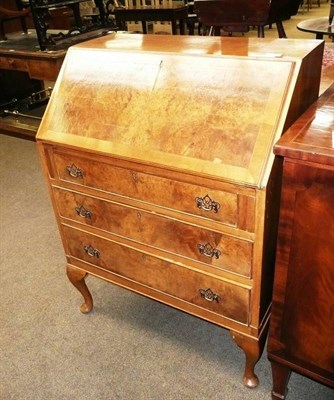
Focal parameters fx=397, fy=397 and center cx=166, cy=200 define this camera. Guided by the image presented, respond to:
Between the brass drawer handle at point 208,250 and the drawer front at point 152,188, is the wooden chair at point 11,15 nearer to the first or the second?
the drawer front at point 152,188

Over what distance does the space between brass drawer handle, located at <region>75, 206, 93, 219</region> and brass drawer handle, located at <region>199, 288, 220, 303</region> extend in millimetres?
509

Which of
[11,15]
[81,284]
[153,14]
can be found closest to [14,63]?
[11,15]

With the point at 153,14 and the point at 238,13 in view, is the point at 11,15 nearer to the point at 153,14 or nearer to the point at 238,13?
the point at 153,14

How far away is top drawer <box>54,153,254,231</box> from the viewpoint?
114cm

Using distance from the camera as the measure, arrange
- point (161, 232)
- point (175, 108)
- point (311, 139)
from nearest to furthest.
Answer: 1. point (311, 139)
2. point (175, 108)
3. point (161, 232)

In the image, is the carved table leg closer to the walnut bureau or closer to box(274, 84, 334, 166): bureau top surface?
the walnut bureau

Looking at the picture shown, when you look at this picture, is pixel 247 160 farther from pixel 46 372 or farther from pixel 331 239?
pixel 46 372

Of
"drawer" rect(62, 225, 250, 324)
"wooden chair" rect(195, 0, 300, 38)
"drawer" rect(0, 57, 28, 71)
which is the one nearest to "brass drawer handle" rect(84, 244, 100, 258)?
"drawer" rect(62, 225, 250, 324)

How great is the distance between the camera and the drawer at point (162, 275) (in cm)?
132

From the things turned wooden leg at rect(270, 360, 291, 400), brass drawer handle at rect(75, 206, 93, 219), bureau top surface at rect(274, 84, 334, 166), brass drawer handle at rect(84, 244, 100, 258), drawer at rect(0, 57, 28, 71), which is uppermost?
bureau top surface at rect(274, 84, 334, 166)

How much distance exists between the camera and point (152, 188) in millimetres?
1266

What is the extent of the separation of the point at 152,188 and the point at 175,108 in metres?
0.26

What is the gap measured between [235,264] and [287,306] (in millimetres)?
199

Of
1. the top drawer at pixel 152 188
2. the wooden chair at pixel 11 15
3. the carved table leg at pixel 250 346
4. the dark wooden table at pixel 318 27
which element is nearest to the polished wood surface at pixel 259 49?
the top drawer at pixel 152 188
